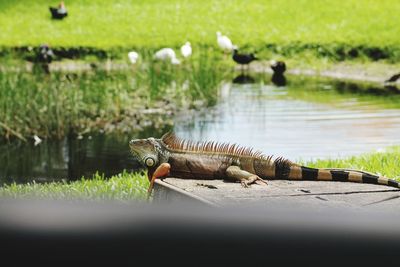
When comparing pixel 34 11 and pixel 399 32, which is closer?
pixel 399 32

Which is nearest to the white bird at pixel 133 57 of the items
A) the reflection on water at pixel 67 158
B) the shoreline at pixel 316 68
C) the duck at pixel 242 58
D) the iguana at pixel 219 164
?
the shoreline at pixel 316 68

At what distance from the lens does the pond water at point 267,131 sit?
3.16 metres

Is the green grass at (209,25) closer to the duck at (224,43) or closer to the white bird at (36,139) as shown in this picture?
the duck at (224,43)

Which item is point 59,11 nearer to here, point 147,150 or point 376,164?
point 376,164

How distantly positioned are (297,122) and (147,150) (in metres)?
2.08

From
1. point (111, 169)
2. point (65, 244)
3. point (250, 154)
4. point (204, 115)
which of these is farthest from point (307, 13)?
point (65, 244)

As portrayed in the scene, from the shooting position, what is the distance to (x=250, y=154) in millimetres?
1596

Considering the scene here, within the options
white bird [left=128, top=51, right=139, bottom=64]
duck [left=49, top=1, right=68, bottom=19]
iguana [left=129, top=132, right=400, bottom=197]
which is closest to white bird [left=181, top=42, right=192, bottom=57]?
white bird [left=128, top=51, right=139, bottom=64]

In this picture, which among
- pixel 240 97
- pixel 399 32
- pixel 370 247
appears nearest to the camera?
pixel 370 247

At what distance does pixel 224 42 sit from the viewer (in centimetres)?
470

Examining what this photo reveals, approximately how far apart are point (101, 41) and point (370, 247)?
4707mm

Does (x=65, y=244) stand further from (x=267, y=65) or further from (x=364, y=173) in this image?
(x=267, y=65)

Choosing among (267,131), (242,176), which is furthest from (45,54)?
(242,176)

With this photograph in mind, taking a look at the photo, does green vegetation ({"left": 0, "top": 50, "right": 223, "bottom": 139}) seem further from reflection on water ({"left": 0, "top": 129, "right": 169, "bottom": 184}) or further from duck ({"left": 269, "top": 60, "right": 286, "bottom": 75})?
duck ({"left": 269, "top": 60, "right": 286, "bottom": 75})
